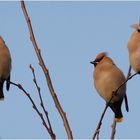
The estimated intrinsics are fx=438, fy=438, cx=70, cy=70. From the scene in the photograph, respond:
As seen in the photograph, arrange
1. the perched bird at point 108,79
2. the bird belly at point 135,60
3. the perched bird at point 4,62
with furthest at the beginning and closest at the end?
the perched bird at point 4,62
the perched bird at point 108,79
the bird belly at point 135,60

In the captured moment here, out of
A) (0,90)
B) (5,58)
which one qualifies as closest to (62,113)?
(5,58)

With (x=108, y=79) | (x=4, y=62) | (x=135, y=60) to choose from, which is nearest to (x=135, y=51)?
(x=135, y=60)

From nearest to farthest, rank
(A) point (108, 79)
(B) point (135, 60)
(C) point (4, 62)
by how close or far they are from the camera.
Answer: (B) point (135, 60) < (A) point (108, 79) < (C) point (4, 62)

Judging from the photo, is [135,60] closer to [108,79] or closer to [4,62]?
[108,79]

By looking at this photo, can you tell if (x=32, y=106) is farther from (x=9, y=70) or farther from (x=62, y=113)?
(x=9, y=70)

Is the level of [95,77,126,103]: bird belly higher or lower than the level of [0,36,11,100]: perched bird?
lower

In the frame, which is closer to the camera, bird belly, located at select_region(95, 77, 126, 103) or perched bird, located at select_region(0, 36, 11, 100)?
bird belly, located at select_region(95, 77, 126, 103)

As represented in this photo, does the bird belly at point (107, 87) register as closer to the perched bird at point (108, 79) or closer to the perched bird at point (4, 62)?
the perched bird at point (108, 79)

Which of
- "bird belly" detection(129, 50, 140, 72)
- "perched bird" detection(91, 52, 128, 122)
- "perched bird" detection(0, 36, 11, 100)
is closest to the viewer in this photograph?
"bird belly" detection(129, 50, 140, 72)

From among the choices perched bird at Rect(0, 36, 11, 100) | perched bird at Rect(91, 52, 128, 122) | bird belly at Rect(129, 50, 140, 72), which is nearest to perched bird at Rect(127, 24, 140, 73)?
bird belly at Rect(129, 50, 140, 72)

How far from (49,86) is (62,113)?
148 mm

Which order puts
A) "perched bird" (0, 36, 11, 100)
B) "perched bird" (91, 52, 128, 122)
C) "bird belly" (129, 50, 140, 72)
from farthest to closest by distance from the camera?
1. "perched bird" (0, 36, 11, 100)
2. "perched bird" (91, 52, 128, 122)
3. "bird belly" (129, 50, 140, 72)

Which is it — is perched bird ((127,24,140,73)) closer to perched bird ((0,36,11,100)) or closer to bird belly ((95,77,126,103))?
bird belly ((95,77,126,103))

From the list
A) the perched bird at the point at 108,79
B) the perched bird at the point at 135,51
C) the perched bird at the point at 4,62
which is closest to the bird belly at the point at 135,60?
the perched bird at the point at 135,51
